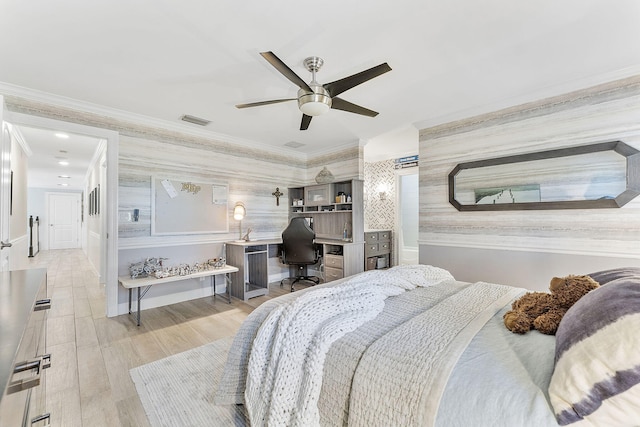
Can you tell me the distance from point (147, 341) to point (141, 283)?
2.26ft

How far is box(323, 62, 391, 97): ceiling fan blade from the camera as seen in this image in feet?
6.18

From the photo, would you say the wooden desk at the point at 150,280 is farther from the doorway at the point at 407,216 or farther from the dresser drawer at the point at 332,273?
the doorway at the point at 407,216

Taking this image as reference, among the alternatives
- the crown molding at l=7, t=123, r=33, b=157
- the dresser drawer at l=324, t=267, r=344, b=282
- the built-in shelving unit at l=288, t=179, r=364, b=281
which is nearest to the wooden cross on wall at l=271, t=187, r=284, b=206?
the built-in shelving unit at l=288, t=179, r=364, b=281

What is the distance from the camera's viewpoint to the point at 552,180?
2713 millimetres

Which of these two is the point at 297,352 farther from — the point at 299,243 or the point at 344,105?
the point at 299,243

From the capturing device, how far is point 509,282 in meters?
2.96

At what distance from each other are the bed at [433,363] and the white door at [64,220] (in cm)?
1157

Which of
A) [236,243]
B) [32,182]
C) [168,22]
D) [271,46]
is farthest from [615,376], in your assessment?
[32,182]

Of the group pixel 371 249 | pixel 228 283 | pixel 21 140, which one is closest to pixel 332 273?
pixel 371 249

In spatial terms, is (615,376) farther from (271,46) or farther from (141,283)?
(141,283)

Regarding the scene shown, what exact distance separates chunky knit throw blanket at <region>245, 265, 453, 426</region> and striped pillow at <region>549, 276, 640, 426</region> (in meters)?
0.71

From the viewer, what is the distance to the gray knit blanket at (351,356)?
0.91 meters

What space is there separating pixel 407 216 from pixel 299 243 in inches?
109

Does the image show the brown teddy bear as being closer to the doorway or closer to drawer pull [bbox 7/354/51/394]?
drawer pull [bbox 7/354/51/394]
